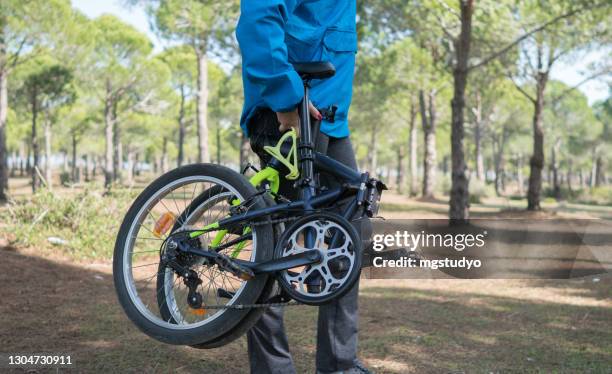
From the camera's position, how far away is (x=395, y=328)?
495 centimetres

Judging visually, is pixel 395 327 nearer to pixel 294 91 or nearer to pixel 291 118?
pixel 291 118

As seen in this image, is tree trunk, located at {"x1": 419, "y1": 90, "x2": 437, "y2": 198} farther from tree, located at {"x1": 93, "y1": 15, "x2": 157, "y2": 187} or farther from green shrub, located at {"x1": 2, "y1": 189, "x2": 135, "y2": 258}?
green shrub, located at {"x1": 2, "y1": 189, "x2": 135, "y2": 258}

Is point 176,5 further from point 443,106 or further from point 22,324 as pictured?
point 443,106

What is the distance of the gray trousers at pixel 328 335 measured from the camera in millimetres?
3059

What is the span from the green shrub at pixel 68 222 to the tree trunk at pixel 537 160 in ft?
46.6

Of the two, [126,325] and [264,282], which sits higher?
[264,282]

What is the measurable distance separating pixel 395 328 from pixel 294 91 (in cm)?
291

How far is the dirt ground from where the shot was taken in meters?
3.88

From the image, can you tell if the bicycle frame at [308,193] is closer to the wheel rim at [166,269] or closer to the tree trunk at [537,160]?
the wheel rim at [166,269]

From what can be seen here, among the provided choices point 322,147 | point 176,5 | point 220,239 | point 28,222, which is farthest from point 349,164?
point 176,5

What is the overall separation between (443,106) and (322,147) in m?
40.1

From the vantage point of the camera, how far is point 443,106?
41688 mm

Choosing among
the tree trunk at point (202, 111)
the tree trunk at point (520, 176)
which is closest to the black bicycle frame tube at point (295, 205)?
the tree trunk at point (202, 111)

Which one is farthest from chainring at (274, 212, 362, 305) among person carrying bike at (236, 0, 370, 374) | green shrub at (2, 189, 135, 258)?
green shrub at (2, 189, 135, 258)
